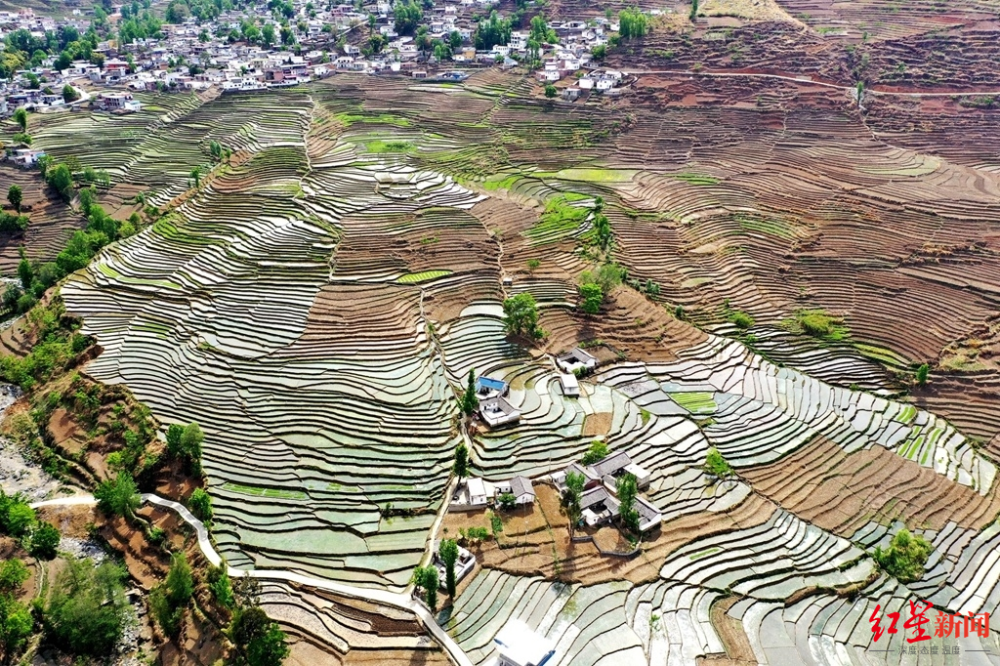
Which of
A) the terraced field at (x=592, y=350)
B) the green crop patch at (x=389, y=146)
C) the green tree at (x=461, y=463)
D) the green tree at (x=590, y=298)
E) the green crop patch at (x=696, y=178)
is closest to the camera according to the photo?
the terraced field at (x=592, y=350)

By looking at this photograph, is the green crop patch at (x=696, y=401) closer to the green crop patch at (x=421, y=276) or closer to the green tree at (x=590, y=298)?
the green tree at (x=590, y=298)

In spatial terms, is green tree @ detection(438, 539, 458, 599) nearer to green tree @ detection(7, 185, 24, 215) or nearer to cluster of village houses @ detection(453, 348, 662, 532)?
cluster of village houses @ detection(453, 348, 662, 532)

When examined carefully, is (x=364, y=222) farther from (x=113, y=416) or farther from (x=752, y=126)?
(x=752, y=126)

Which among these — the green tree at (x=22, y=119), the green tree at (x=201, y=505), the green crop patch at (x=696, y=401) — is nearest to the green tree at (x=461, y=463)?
the green tree at (x=201, y=505)

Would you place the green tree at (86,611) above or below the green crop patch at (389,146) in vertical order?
below

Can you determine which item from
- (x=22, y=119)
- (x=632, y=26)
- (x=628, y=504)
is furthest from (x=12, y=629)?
(x=632, y=26)

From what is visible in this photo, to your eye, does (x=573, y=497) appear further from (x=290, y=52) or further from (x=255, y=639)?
(x=290, y=52)

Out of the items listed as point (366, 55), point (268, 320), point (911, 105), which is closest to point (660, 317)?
point (268, 320)
